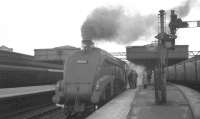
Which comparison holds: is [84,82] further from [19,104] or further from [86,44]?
[19,104]

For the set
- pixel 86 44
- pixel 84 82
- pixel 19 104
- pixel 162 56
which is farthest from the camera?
pixel 19 104

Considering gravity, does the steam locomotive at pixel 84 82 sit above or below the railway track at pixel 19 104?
above

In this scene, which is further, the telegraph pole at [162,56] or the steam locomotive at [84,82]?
the telegraph pole at [162,56]

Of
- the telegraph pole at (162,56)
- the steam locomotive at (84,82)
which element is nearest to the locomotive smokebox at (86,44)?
the steam locomotive at (84,82)

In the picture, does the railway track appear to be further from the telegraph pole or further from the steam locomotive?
the telegraph pole

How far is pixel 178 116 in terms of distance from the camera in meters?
10.6

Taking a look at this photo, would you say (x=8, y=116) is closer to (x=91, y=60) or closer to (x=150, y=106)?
(x=91, y=60)

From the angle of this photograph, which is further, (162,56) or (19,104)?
(19,104)

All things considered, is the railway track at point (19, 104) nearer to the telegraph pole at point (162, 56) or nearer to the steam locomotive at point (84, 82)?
the steam locomotive at point (84, 82)

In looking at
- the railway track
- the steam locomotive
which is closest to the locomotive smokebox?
the steam locomotive

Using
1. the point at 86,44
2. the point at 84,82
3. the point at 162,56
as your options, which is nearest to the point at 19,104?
the point at 84,82

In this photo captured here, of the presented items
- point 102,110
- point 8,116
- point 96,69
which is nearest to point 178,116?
point 102,110

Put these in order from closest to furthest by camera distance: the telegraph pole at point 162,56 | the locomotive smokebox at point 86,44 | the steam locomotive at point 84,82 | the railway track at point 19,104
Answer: the steam locomotive at point 84,82 < the telegraph pole at point 162,56 < the locomotive smokebox at point 86,44 < the railway track at point 19,104

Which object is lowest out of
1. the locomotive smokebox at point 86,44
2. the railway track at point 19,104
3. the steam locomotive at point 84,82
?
the railway track at point 19,104
